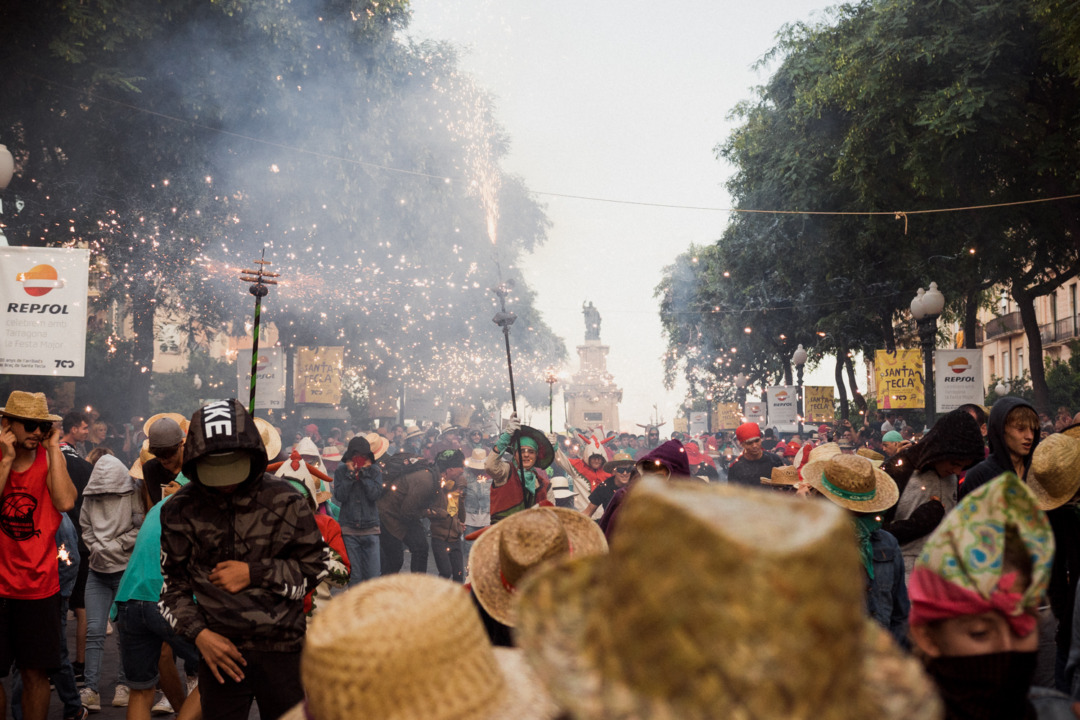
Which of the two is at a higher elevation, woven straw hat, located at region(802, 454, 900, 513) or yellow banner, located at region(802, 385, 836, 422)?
yellow banner, located at region(802, 385, 836, 422)

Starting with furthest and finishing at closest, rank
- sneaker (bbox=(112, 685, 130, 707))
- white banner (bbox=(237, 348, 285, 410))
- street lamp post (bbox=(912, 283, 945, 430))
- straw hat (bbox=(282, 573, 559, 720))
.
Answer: white banner (bbox=(237, 348, 285, 410)) < street lamp post (bbox=(912, 283, 945, 430)) < sneaker (bbox=(112, 685, 130, 707)) < straw hat (bbox=(282, 573, 559, 720))

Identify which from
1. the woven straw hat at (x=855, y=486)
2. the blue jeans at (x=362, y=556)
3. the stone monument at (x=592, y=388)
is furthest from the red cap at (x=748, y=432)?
the stone monument at (x=592, y=388)

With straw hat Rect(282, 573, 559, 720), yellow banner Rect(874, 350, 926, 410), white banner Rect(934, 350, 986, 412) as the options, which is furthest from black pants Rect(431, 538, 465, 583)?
yellow banner Rect(874, 350, 926, 410)

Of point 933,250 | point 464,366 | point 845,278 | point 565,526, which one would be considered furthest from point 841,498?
point 464,366

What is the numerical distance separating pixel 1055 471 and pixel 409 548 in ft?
28.7

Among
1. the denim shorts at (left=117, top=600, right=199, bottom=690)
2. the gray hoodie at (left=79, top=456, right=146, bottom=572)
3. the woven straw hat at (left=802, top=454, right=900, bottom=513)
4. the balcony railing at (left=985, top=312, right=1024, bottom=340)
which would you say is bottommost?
the denim shorts at (left=117, top=600, right=199, bottom=690)

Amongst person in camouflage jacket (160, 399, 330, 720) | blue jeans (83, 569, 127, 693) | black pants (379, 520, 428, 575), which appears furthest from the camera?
black pants (379, 520, 428, 575)

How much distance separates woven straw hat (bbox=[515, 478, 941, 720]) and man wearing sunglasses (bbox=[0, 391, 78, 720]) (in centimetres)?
506

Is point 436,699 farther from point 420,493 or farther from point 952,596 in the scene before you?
point 420,493

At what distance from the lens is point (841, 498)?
5.08 m

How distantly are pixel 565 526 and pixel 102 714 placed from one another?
4.88 meters

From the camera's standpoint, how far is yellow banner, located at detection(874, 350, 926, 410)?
59.3 ft

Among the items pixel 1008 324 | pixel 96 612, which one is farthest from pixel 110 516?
pixel 1008 324

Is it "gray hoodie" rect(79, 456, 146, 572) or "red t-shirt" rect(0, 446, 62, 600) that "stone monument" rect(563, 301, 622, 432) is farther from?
"red t-shirt" rect(0, 446, 62, 600)
